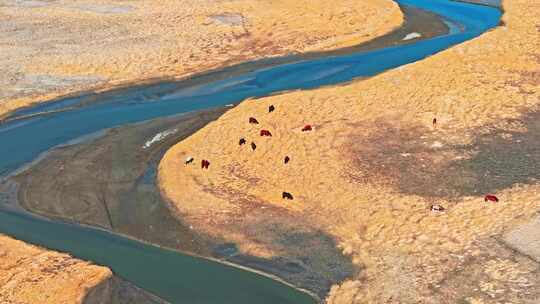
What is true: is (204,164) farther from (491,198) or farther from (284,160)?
(491,198)

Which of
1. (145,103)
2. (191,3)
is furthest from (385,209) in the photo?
(191,3)

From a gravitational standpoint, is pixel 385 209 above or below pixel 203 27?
below

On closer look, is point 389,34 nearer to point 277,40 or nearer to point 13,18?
point 277,40

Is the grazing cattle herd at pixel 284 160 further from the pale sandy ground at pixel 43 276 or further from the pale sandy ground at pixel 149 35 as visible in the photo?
the pale sandy ground at pixel 149 35

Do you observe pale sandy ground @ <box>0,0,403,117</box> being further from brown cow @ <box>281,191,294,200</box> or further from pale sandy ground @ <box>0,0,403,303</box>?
brown cow @ <box>281,191,294,200</box>

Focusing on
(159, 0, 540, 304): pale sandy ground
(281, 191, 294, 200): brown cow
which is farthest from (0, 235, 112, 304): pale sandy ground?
(281, 191, 294, 200): brown cow
